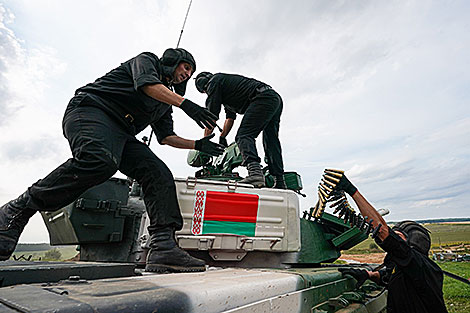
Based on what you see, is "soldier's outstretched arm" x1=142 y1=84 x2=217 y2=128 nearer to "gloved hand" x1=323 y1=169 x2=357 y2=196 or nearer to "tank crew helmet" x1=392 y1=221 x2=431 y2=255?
"gloved hand" x1=323 y1=169 x2=357 y2=196

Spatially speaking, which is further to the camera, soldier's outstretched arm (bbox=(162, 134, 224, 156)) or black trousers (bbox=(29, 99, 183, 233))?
soldier's outstretched arm (bbox=(162, 134, 224, 156))

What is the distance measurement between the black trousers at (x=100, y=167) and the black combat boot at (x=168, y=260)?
0.13 meters

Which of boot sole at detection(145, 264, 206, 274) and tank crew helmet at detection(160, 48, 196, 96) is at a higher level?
tank crew helmet at detection(160, 48, 196, 96)

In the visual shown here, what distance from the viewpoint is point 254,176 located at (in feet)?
10.3

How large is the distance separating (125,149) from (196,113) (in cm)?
59

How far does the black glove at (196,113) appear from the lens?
2.06 meters

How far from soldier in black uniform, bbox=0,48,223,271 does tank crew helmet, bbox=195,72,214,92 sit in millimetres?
1333

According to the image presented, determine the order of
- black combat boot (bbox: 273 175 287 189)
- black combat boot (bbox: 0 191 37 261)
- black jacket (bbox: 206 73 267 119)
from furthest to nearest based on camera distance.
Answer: black combat boot (bbox: 273 175 287 189) < black jacket (bbox: 206 73 267 119) < black combat boot (bbox: 0 191 37 261)

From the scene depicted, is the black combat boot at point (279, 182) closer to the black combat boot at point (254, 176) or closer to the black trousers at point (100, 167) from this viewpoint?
the black combat boot at point (254, 176)

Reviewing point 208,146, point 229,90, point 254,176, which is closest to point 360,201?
point 254,176

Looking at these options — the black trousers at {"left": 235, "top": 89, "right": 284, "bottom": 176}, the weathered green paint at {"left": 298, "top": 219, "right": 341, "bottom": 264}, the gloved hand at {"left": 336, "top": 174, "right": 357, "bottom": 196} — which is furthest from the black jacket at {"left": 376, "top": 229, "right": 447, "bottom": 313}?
the black trousers at {"left": 235, "top": 89, "right": 284, "bottom": 176}

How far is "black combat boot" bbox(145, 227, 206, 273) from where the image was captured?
1926mm

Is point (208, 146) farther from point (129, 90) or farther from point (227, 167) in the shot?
point (227, 167)

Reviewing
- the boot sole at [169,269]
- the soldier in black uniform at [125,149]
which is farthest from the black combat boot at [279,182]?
the boot sole at [169,269]
